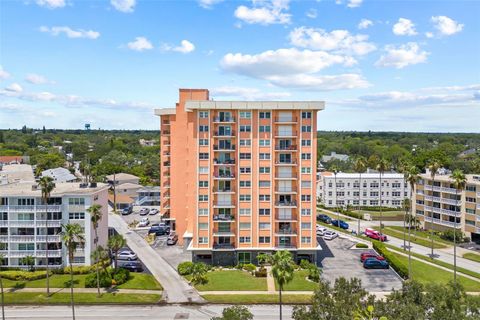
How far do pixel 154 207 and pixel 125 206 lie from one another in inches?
354

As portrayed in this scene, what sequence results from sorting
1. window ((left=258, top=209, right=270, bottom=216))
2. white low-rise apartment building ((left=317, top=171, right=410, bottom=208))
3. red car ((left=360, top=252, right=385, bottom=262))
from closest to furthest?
window ((left=258, top=209, right=270, bottom=216)) → red car ((left=360, top=252, right=385, bottom=262)) → white low-rise apartment building ((left=317, top=171, right=410, bottom=208))

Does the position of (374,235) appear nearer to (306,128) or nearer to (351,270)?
(351,270)

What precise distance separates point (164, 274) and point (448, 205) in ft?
226

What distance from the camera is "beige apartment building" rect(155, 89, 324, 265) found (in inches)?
2744

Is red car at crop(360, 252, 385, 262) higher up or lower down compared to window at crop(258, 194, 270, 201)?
lower down

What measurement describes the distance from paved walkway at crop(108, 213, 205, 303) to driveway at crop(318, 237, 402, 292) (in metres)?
22.6

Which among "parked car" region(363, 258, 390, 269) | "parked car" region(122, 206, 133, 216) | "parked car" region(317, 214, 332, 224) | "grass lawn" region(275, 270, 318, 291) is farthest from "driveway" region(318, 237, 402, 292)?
"parked car" region(122, 206, 133, 216)

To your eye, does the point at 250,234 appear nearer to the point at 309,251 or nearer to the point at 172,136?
the point at 309,251

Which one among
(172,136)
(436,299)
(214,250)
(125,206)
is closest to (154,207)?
(125,206)

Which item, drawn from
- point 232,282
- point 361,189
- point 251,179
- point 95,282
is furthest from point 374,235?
point 95,282

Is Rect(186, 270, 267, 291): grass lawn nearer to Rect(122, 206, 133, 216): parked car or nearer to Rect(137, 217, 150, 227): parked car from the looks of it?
Rect(137, 217, 150, 227): parked car

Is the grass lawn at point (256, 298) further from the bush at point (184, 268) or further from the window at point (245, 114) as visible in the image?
the window at point (245, 114)

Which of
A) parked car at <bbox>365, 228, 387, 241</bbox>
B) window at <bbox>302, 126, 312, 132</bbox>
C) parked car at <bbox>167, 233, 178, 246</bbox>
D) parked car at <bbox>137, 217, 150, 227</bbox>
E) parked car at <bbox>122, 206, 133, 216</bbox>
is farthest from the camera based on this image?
parked car at <bbox>122, 206, 133, 216</bbox>

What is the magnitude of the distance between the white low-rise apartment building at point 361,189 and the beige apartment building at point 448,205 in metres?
25.1
